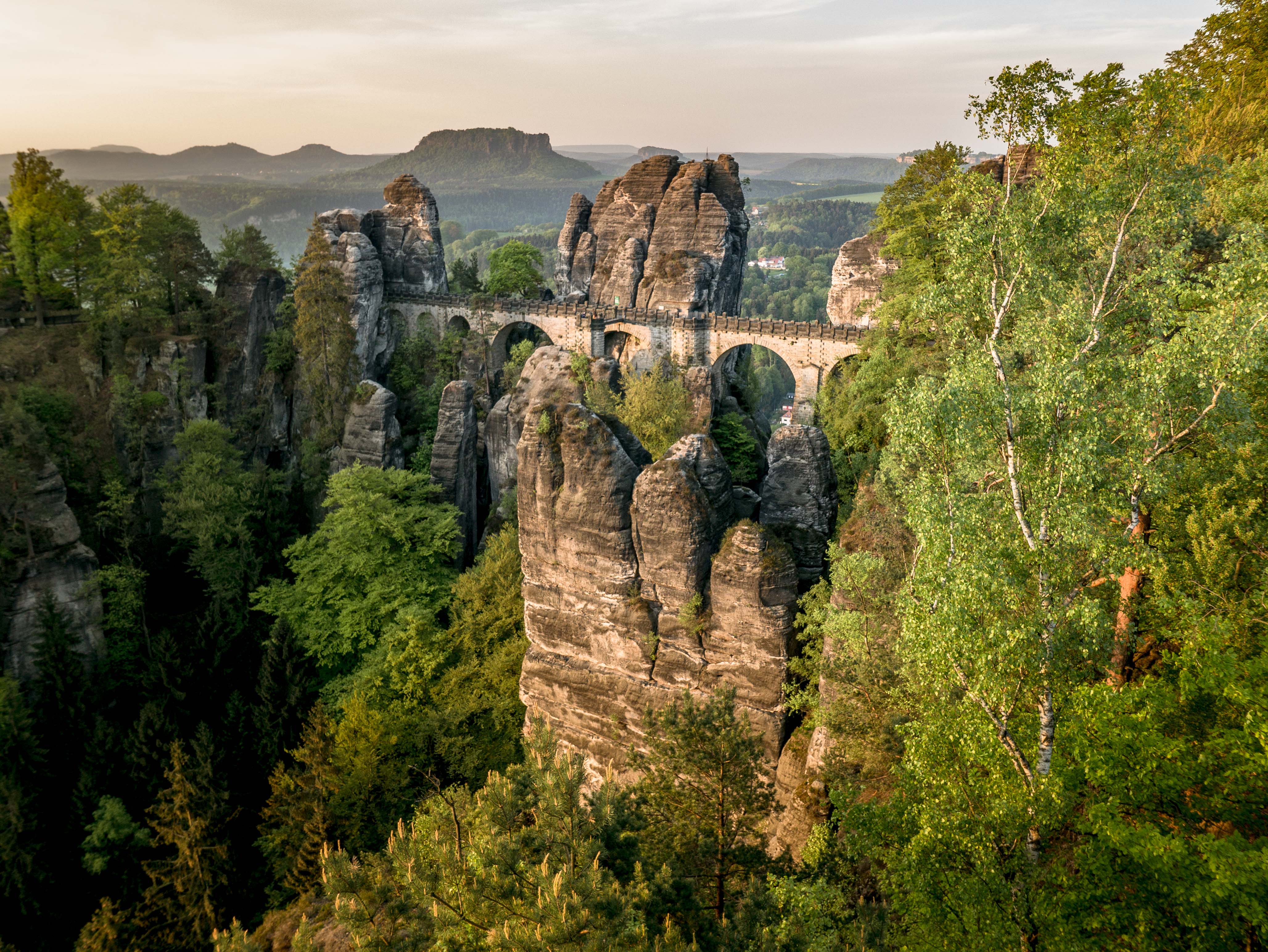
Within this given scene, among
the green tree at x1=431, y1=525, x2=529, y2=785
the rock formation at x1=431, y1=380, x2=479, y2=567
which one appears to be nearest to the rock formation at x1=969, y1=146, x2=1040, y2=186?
the green tree at x1=431, y1=525, x2=529, y2=785

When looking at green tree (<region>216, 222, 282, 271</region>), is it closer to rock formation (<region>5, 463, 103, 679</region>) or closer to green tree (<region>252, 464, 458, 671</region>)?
rock formation (<region>5, 463, 103, 679</region>)

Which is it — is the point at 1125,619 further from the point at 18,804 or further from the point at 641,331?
the point at 641,331

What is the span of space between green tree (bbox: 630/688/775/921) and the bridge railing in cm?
Answer: 3229

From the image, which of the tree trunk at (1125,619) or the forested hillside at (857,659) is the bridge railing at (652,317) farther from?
the tree trunk at (1125,619)

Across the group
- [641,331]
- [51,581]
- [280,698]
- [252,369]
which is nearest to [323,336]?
[252,369]

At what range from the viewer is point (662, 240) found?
50656mm

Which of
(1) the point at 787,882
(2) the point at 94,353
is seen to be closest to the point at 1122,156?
(1) the point at 787,882

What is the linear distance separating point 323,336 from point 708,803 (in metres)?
35.8

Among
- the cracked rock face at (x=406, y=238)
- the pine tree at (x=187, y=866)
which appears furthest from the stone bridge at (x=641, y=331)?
the pine tree at (x=187, y=866)

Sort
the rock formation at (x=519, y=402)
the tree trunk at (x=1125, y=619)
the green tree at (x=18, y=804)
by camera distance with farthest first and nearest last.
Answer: the rock formation at (x=519, y=402), the green tree at (x=18, y=804), the tree trunk at (x=1125, y=619)

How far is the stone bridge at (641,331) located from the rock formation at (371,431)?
12545mm

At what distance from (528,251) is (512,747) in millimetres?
42286

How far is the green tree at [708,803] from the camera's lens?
12.3 m

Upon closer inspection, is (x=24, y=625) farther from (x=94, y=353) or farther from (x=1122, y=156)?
(x=1122, y=156)
